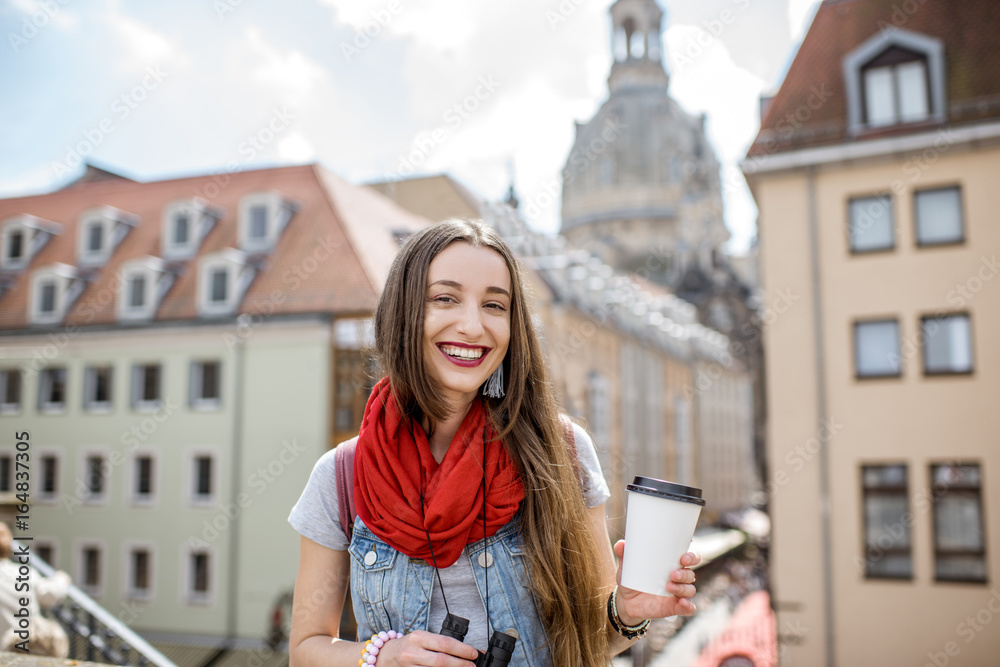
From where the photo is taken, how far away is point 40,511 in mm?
22953

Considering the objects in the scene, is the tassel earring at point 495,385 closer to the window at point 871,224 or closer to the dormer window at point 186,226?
the window at point 871,224

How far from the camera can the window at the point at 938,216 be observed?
14.3 metres

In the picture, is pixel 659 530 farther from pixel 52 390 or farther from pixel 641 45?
pixel 641 45

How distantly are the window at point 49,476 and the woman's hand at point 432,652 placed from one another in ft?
82.8

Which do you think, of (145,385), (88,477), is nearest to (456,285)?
(145,385)

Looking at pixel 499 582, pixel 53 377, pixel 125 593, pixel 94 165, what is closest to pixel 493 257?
pixel 499 582

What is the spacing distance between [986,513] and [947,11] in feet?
30.9

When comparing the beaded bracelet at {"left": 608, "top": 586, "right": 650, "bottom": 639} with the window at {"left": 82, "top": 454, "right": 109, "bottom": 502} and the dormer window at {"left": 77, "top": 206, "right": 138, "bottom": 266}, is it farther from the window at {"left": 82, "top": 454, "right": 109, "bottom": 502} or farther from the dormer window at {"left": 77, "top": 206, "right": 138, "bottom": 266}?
the dormer window at {"left": 77, "top": 206, "right": 138, "bottom": 266}

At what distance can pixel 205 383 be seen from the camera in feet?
75.9

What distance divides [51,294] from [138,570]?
8.99 meters

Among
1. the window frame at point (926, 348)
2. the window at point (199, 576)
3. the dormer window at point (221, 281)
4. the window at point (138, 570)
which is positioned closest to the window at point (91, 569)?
the window at point (138, 570)

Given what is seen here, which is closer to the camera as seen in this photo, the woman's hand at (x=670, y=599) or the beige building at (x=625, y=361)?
the woman's hand at (x=670, y=599)

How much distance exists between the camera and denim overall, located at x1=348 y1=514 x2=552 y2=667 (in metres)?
1.99

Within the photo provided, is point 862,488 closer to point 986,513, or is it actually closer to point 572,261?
point 986,513
